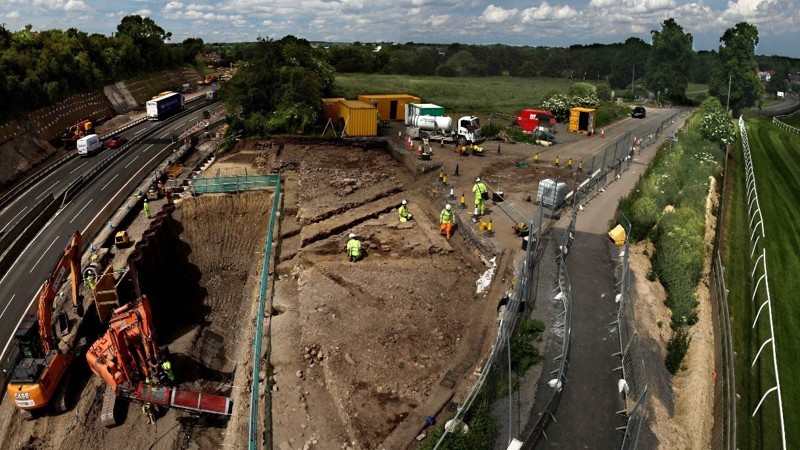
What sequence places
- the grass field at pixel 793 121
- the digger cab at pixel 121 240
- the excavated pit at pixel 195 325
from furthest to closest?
the grass field at pixel 793 121, the digger cab at pixel 121 240, the excavated pit at pixel 195 325

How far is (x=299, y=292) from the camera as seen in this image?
24.0 m

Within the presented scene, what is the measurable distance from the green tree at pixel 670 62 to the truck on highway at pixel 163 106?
7184 cm

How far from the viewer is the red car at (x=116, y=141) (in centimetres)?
4766

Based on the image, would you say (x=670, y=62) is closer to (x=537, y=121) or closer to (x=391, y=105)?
(x=537, y=121)

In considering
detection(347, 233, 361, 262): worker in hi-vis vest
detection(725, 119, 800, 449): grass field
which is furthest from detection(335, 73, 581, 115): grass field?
detection(347, 233, 361, 262): worker in hi-vis vest

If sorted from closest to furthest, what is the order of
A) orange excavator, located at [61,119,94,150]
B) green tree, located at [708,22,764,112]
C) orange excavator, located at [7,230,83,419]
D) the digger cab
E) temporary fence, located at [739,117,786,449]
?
temporary fence, located at [739,117,786,449], orange excavator, located at [7,230,83,419], the digger cab, orange excavator, located at [61,119,94,150], green tree, located at [708,22,764,112]

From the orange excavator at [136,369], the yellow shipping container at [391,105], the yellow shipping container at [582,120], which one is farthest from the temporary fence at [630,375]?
the yellow shipping container at [391,105]

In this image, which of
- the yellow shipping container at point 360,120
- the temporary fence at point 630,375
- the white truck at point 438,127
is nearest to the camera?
the temporary fence at point 630,375

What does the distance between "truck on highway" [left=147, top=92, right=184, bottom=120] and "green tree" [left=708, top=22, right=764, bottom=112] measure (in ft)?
246

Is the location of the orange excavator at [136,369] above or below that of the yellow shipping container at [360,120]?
below

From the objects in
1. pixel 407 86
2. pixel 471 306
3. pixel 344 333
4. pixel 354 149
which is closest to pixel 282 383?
pixel 344 333

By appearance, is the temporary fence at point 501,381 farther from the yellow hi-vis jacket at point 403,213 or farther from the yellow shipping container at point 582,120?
the yellow shipping container at point 582,120

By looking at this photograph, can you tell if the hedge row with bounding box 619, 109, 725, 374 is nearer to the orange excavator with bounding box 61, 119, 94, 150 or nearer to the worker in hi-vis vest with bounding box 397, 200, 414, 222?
the worker in hi-vis vest with bounding box 397, 200, 414, 222

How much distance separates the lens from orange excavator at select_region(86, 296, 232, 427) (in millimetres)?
18078
